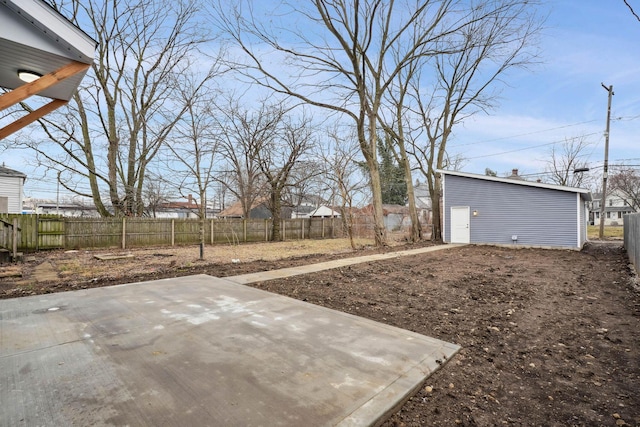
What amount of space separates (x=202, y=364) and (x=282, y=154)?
16.1 metres

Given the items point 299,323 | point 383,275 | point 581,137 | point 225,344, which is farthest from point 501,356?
point 581,137

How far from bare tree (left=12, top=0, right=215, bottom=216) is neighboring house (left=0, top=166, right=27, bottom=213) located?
2.03 m

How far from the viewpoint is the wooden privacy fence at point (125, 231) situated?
11.0m

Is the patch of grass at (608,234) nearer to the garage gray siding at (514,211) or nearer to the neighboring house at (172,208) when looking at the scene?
the garage gray siding at (514,211)

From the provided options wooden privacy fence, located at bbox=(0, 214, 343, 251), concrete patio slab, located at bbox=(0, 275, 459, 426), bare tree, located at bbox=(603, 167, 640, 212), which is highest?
bare tree, located at bbox=(603, 167, 640, 212)

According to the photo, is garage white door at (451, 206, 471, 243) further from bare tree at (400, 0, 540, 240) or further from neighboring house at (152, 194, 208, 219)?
neighboring house at (152, 194, 208, 219)

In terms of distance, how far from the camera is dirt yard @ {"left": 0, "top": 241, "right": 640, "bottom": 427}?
7.08 ft

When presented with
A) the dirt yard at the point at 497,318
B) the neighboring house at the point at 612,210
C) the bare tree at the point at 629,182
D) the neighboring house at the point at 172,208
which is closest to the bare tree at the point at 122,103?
the neighboring house at the point at 172,208

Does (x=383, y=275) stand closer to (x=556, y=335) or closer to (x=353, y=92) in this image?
(x=556, y=335)

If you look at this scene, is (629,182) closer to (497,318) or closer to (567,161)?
(567,161)

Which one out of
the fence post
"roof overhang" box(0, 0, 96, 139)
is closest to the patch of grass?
"roof overhang" box(0, 0, 96, 139)

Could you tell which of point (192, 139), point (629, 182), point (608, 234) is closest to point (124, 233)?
point (192, 139)

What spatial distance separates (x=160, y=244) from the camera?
1390cm

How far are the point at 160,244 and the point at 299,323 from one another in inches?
484
